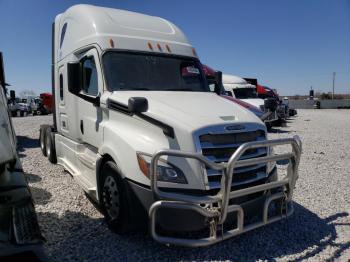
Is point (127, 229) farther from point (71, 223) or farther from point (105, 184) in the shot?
point (71, 223)

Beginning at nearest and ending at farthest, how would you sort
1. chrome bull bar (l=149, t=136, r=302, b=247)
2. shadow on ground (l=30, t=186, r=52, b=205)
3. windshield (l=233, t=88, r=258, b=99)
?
chrome bull bar (l=149, t=136, r=302, b=247)
shadow on ground (l=30, t=186, r=52, b=205)
windshield (l=233, t=88, r=258, b=99)

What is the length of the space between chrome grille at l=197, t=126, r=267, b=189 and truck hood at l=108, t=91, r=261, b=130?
136 millimetres

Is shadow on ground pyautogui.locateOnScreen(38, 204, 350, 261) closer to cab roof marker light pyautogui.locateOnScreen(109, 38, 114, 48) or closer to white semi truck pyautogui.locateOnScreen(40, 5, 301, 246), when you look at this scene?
white semi truck pyautogui.locateOnScreen(40, 5, 301, 246)

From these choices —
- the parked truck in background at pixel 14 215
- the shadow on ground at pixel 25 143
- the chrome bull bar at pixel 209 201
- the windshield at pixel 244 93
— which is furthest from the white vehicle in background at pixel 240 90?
the parked truck in background at pixel 14 215

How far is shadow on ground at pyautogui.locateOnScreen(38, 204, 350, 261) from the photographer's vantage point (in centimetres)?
375

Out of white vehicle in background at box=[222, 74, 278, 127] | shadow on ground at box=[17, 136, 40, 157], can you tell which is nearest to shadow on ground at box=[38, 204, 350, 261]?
shadow on ground at box=[17, 136, 40, 157]

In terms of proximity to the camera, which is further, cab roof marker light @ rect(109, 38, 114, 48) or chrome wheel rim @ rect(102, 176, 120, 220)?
cab roof marker light @ rect(109, 38, 114, 48)

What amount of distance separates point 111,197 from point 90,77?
2.07 meters

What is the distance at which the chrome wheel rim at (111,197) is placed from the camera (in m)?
4.05

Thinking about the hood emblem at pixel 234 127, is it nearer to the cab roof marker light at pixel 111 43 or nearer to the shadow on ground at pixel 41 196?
the cab roof marker light at pixel 111 43

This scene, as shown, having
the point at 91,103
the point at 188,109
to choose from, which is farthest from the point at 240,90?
the point at 188,109

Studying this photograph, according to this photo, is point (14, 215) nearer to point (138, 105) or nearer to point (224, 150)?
point (138, 105)

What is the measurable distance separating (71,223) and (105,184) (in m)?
0.86

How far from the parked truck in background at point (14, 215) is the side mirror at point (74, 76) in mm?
1367
